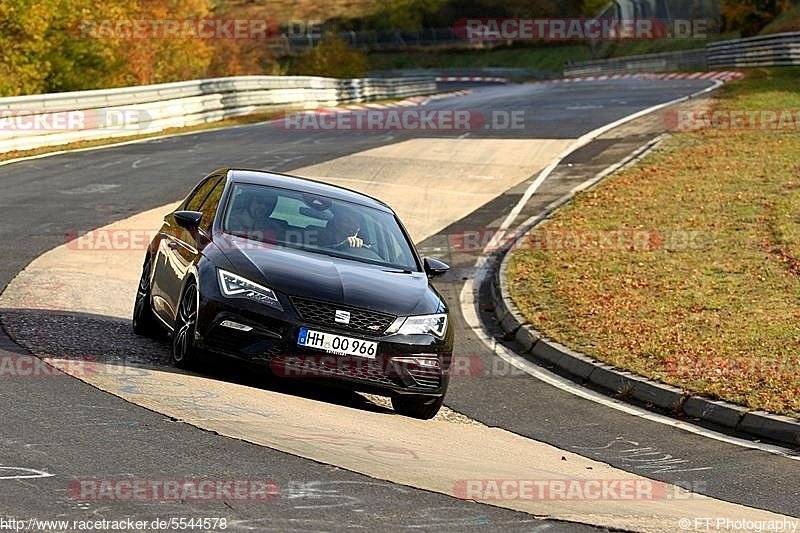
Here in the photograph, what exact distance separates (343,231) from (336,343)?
1.69 meters

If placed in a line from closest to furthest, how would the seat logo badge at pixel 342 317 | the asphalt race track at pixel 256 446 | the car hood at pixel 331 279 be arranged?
1. the asphalt race track at pixel 256 446
2. the seat logo badge at pixel 342 317
3. the car hood at pixel 331 279

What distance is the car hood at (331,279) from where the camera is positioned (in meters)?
9.69

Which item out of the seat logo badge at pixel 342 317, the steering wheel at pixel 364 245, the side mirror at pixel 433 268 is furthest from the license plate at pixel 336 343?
the side mirror at pixel 433 268

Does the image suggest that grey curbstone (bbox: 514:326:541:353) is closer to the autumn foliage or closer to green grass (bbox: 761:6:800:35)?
the autumn foliage

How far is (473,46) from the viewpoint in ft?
368

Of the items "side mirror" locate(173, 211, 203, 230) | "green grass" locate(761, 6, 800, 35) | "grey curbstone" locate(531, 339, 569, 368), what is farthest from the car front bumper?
"green grass" locate(761, 6, 800, 35)

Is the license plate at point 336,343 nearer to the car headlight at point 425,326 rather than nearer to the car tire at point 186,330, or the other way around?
the car headlight at point 425,326

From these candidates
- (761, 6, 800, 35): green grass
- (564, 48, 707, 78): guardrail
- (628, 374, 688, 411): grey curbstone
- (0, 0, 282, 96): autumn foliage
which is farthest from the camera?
(564, 48, 707, 78): guardrail

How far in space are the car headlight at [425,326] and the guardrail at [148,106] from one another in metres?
18.7

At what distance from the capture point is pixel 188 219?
10.8m

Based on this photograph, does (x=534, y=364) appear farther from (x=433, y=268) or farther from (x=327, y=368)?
(x=327, y=368)

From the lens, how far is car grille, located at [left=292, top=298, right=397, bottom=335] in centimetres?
954

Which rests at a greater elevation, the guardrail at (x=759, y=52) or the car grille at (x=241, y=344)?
the car grille at (x=241, y=344)

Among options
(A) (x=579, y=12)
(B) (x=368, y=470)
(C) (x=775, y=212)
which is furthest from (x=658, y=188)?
(A) (x=579, y=12)
